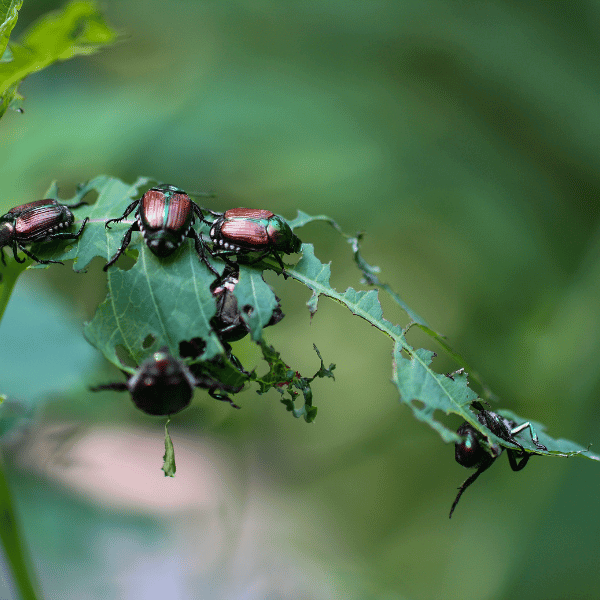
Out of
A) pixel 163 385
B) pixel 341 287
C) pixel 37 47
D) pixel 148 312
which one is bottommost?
pixel 341 287

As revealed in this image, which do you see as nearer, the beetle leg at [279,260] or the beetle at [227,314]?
the beetle at [227,314]

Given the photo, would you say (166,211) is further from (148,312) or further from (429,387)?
(429,387)

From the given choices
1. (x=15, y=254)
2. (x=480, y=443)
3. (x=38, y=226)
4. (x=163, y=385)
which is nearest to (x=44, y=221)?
(x=38, y=226)

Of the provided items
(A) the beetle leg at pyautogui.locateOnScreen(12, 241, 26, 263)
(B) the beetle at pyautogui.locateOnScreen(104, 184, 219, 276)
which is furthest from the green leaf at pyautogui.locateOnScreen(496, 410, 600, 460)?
(A) the beetle leg at pyautogui.locateOnScreen(12, 241, 26, 263)

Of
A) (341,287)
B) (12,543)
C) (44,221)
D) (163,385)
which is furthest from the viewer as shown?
(341,287)

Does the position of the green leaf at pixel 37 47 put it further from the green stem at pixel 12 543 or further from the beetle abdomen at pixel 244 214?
the green stem at pixel 12 543

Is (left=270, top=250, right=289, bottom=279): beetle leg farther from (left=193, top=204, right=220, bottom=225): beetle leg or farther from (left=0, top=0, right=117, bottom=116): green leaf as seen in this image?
(left=0, top=0, right=117, bottom=116): green leaf

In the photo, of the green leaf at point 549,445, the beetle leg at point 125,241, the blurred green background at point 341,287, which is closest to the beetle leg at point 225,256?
the beetle leg at point 125,241
